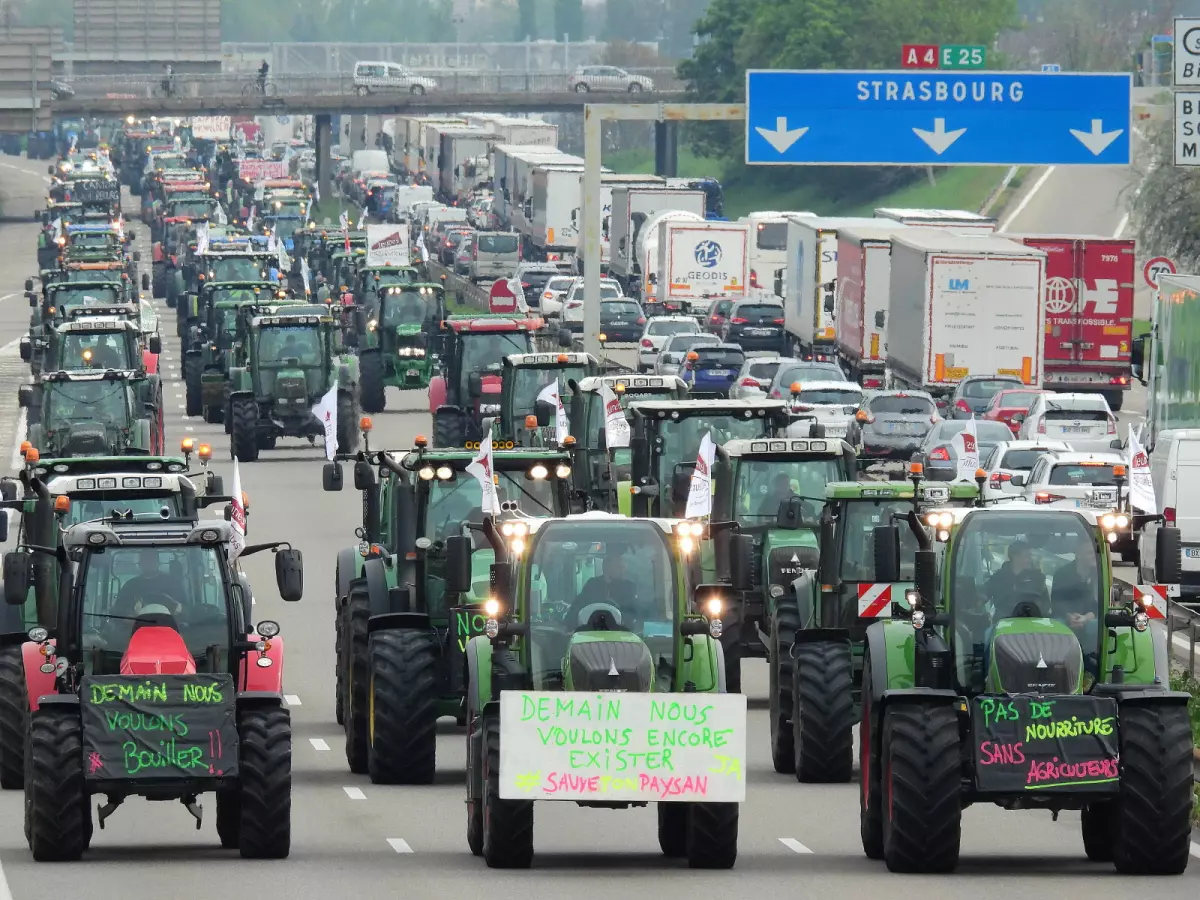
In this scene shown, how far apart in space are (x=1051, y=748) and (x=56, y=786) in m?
5.39

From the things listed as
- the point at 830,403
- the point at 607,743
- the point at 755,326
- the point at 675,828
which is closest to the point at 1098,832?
the point at 675,828

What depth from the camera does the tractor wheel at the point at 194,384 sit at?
57.8 meters

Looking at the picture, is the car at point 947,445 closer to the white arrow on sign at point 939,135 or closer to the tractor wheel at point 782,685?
the white arrow on sign at point 939,135

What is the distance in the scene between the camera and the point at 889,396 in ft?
162

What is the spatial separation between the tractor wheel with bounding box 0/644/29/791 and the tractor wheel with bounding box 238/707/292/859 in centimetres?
389

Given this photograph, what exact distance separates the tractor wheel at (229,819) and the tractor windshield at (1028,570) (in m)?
4.26

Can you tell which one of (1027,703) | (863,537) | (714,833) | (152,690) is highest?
(863,537)

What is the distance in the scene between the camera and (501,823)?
55.9ft

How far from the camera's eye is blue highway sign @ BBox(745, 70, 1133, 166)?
48.1 m

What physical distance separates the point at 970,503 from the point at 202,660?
8.11 meters

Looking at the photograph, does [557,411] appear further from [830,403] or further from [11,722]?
[830,403]

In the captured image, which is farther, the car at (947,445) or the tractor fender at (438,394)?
the tractor fender at (438,394)

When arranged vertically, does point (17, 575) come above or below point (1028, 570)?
below

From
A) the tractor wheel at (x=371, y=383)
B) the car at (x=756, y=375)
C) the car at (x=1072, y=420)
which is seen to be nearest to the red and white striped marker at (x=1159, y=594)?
the car at (x=1072, y=420)
